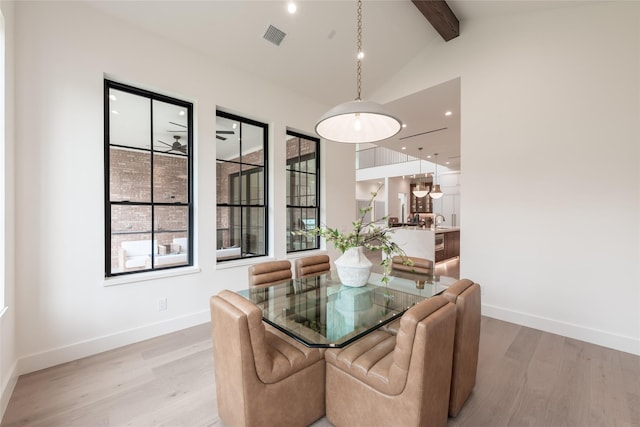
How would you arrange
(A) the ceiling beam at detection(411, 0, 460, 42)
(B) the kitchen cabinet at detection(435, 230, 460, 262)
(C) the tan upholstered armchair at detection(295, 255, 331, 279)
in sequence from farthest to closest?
(B) the kitchen cabinet at detection(435, 230, 460, 262)
(A) the ceiling beam at detection(411, 0, 460, 42)
(C) the tan upholstered armchair at detection(295, 255, 331, 279)

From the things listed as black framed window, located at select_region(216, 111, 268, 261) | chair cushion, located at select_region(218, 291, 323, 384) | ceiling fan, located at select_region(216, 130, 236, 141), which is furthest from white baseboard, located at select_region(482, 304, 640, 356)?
ceiling fan, located at select_region(216, 130, 236, 141)

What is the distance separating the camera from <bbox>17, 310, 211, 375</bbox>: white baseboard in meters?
2.24

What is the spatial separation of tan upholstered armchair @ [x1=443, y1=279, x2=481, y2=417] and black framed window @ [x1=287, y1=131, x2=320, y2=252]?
2.90 metres

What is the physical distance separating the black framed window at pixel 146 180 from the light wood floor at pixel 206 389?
93cm

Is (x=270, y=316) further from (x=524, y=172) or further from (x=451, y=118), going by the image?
(x=451, y=118)

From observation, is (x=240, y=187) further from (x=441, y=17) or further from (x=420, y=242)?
(x=420, y=242)

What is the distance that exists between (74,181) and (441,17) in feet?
14.4

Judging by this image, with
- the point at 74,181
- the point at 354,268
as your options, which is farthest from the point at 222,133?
the point at 354,268

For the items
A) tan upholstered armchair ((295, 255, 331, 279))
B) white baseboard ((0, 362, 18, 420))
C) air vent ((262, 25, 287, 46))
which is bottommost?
white baseboard ((0, 362, 18, 420))

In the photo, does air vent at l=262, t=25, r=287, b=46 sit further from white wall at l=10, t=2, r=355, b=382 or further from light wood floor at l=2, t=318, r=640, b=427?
light wood floor at l=2, t=318, r=640, b=427

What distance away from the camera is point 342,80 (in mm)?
4199

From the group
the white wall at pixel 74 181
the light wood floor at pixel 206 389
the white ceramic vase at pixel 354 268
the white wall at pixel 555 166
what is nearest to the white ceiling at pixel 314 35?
the white wall at pixel 74 181

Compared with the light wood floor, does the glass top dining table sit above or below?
above

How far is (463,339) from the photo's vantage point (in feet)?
5.40
